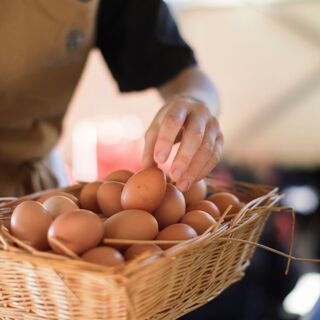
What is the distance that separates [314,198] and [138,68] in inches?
42.3

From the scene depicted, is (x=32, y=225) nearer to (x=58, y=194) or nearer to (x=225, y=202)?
(x=58, y=194)

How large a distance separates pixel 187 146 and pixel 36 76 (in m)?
0.38

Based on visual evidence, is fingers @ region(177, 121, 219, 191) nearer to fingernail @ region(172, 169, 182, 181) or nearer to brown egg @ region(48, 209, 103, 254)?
fingernail @ region(172, 169, 182, 181)

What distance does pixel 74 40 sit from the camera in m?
0.85

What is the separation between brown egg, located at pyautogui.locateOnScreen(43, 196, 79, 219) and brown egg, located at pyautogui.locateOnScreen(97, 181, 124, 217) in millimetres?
32

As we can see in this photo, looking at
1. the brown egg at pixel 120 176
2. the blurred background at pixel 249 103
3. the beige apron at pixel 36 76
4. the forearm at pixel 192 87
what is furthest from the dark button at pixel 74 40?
the blurred background at pixel 249 103

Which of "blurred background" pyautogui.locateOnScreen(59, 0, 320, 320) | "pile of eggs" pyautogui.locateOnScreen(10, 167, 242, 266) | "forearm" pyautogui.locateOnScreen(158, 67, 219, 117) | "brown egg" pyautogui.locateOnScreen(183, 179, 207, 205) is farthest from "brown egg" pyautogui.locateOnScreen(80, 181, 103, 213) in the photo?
"blurred background" pyautogui.locateOnScreen(59, 0, 320, 320)

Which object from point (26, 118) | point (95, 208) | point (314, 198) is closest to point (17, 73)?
point (26, 118)

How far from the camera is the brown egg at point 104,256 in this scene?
16.8 inches

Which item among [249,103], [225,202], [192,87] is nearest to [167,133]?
[225,202]

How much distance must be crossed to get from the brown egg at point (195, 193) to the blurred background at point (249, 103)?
1128 millimetres

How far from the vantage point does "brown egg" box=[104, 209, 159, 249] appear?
0.48 m

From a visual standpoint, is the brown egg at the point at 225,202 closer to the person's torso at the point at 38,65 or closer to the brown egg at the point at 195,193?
the brown egg at the point at 195,193

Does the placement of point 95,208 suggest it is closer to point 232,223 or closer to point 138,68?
point 232,223
